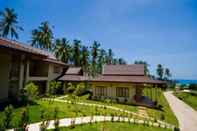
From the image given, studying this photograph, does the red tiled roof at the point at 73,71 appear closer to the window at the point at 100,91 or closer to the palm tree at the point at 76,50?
the window at the point at 100,91

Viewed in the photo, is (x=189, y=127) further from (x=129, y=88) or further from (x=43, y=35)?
(x=43, y=35)

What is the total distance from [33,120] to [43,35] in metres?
41.8

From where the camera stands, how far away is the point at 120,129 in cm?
1391

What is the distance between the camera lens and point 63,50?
2299 inches

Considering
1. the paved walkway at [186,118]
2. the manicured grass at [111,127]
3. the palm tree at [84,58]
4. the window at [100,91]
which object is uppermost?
the palm tree at [84,58]

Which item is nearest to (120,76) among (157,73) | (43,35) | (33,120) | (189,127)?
(189,127)

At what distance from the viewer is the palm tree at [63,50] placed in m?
58.3

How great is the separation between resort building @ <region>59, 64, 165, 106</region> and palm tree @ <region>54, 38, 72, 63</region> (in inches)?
1015

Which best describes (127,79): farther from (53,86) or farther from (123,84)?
(53,86)

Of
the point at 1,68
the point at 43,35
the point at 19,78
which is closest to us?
the point at 1,68

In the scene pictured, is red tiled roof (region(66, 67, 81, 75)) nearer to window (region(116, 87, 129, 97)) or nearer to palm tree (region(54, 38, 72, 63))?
window (region(116, 87, 129, 97))

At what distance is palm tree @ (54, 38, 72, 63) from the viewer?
5828 centimetres

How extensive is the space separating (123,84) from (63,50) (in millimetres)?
32843

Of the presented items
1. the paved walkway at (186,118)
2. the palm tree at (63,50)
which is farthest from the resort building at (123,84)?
the palm tree at (63,50)
